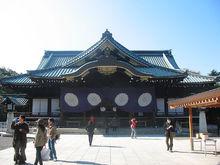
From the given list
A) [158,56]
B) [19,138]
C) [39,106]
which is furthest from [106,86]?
[19,138]

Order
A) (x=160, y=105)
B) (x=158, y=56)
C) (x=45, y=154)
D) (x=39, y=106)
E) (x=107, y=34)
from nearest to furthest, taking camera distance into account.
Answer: (x=45, y=154)
(x=160, y=105)
(x=39, y=106)
(x=107, y=34)
(x=158, y=56)

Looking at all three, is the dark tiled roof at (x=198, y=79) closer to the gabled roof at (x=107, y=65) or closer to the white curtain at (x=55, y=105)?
the gabled roof at (x=107, y=65)

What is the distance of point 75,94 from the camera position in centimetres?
2900

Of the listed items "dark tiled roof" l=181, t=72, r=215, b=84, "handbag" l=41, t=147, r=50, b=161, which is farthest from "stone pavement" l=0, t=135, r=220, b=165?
"dark tiled roof" l=181, t=72, r=215, b=84

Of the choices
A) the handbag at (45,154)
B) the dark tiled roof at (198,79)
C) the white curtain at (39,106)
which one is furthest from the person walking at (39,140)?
the dark tiled roof at (198,79)

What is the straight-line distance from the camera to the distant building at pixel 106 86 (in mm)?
28016

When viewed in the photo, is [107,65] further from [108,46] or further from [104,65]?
[108,46]

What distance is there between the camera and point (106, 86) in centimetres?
2902

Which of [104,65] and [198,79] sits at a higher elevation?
[104,65]

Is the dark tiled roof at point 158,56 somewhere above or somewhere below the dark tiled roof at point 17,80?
above

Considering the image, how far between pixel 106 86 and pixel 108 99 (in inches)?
50.1

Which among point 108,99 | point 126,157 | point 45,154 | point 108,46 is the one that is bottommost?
point 126,157

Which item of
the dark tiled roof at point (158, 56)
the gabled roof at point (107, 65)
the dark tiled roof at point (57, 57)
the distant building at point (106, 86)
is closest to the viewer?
the gabled roof at point (107, 65)

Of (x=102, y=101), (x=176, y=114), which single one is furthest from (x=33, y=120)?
(x=176, y=114)
